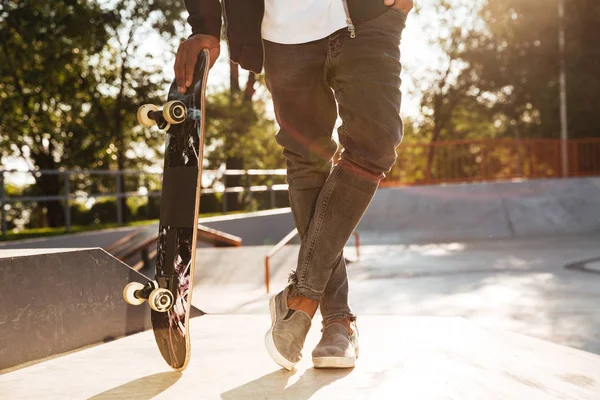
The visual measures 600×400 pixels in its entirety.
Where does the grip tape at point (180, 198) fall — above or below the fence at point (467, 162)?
below

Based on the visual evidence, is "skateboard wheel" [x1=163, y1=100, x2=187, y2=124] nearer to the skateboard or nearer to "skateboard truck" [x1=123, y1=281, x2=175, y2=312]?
the skateboard

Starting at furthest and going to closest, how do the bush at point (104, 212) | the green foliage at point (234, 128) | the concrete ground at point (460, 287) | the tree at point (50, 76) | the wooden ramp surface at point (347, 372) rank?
the bush at point (104, 212), the green foliage at point (234, 128), the tree at point (50, 76), the concrete ground at point (460, 287), the wooden ramp surface at point (347, 372)

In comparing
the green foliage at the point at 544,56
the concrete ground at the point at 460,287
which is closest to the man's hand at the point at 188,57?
the concrete ground at the point at 460,287

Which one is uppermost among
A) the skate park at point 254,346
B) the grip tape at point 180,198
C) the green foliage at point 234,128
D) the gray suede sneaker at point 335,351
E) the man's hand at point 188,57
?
the green foliage at point 234,128

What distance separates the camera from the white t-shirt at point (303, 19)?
207 centimetres

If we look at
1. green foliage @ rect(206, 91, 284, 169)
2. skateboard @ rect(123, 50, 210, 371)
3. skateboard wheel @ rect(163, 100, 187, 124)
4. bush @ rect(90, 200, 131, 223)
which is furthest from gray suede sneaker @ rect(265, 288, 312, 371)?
bush @ rect(90, 200, 131, 223)

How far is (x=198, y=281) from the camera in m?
6.71

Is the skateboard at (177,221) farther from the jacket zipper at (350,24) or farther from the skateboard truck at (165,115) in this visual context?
the jacket zipper at (350,24)

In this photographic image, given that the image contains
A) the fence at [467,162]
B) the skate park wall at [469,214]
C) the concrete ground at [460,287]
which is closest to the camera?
the concrete ground at [460,287]

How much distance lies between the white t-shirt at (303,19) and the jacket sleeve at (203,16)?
18cm

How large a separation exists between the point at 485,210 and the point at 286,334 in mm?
14142

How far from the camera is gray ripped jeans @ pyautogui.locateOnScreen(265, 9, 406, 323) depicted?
200cm

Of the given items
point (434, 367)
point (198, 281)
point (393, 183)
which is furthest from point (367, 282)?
A: point (393, 183)

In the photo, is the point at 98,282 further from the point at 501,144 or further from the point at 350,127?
the point at 501,144
